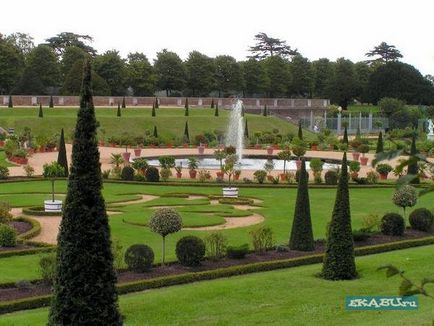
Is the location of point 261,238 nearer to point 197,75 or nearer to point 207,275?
point 207,275

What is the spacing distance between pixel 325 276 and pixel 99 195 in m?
7.40

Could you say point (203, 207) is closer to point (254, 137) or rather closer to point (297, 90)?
point (254, 137)

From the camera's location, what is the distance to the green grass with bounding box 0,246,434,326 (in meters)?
11.2

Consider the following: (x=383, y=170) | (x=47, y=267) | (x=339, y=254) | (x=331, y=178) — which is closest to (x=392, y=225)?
(x=339, y=254)

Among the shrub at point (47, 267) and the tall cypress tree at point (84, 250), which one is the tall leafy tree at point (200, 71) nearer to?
the shrub at point (47, 267)

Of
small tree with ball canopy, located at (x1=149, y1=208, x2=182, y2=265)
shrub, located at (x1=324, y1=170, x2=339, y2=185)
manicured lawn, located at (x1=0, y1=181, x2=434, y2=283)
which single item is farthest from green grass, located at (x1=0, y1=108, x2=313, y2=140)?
small tree with ball canopy, located at (x1=149, y1=208, x2=182, y2=265)

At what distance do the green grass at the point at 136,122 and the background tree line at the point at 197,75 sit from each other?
9560 mm

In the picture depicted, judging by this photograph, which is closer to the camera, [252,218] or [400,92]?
[252,218]

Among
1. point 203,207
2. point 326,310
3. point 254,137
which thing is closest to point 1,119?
point 254,137

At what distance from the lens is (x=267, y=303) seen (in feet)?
40.9

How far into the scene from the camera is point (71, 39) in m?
95.9

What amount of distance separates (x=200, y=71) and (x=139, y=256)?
7288 cm

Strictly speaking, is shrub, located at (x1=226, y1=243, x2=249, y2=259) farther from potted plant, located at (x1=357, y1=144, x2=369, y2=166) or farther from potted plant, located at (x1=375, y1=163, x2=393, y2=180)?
potted plant, located at (x1=357, y1=144, x2=369, y2=166)

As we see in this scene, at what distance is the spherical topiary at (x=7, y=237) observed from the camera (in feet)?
58.6
